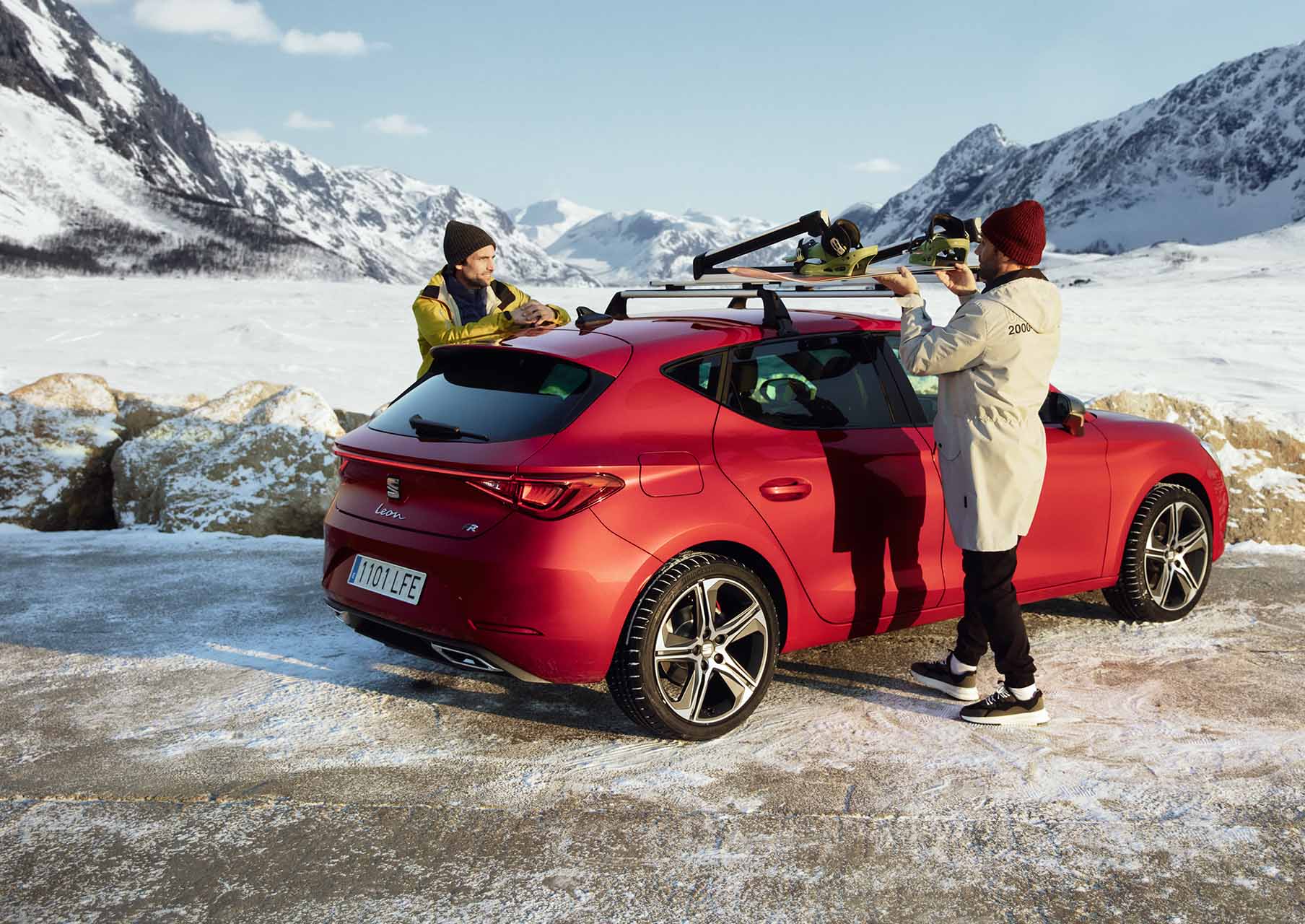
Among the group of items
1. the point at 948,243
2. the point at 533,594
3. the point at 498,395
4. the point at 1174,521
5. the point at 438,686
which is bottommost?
the point at 438,686

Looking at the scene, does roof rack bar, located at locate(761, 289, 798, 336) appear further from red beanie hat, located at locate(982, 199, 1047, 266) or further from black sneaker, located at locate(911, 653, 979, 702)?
black sneaker, located at locate(911, 653, 979, 702)

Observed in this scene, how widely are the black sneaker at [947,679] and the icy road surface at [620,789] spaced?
0.23 ft

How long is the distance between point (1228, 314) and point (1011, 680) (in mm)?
31170

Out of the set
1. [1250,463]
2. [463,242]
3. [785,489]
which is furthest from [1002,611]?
[1250,463]

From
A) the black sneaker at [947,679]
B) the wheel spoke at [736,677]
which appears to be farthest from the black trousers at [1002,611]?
the wheel spoke at [736,677]

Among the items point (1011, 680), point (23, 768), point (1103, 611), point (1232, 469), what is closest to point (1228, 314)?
point (1232, 469)

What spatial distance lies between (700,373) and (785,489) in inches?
21.0

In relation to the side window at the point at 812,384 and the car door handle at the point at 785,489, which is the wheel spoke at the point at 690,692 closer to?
the car door handle at the point at 785,489

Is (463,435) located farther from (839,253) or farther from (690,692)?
(839,253)

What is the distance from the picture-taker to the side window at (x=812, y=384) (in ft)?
14.8

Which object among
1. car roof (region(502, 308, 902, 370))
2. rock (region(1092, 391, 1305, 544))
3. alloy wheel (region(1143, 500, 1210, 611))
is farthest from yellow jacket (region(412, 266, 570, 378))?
rock (region(1092, 391, 1305, 544))

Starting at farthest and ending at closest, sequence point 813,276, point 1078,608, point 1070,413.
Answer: point 1078,608 < point 1070,413 < point 813,276

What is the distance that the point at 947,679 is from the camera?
4773 mm

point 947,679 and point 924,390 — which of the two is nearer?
point 947,679
